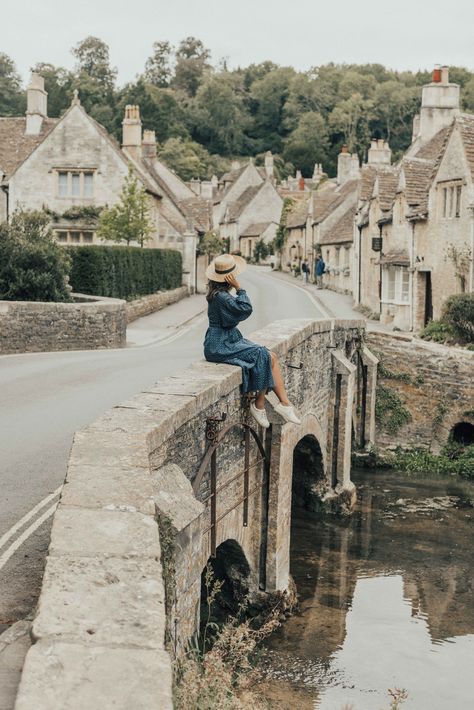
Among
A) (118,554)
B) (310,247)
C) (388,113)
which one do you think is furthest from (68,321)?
(388,113)

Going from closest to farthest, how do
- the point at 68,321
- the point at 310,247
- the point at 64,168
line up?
the point at 68,321, the point at 64,168, the point at 310,247

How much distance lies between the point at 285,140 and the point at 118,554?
135431mm

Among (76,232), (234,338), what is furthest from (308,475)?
(76,232)

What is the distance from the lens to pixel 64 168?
42.9 metres

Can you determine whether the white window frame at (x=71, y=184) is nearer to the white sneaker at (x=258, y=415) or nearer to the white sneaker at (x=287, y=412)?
the white sneaker at (x=287, y=412)

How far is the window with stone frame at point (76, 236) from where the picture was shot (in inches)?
1702

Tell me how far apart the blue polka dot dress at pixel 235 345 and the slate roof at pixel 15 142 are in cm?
3425

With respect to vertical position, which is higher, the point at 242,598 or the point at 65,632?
the point at 65,632

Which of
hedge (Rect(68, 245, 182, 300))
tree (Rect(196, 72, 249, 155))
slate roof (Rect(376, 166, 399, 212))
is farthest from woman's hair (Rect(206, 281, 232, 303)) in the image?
tree (Rect(196, 72, 249, 155))

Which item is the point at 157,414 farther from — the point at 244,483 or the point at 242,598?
the point at 242,598

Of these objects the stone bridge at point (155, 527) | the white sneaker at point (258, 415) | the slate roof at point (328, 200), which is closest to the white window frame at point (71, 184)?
the slate roof at point (328, 200)

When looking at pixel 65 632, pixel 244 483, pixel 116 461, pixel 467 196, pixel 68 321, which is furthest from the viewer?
pixel 467 196

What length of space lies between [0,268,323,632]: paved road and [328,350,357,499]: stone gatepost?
3179mm

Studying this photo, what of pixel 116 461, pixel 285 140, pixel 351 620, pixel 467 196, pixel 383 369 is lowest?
pixel 351 620
